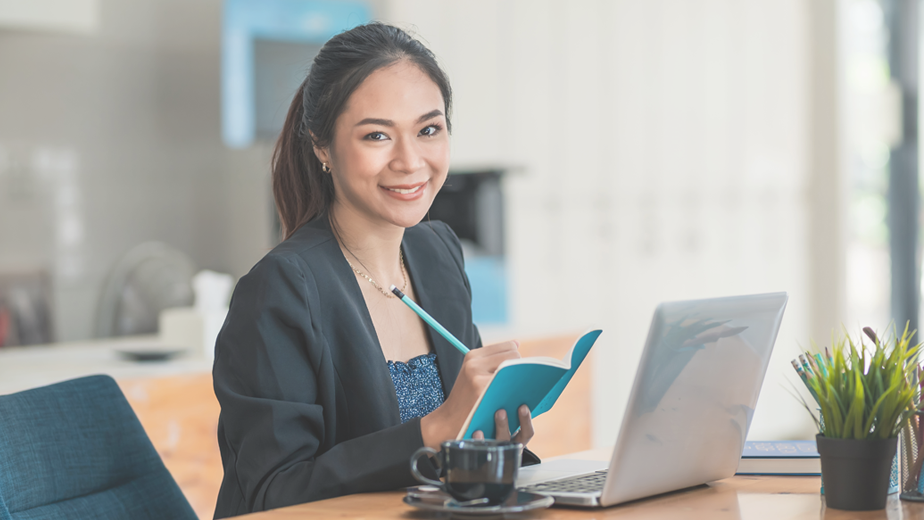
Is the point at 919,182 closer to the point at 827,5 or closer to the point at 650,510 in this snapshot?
the point at 827,5

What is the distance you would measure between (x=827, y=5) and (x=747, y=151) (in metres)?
0.92

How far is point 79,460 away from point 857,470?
37.5 inches

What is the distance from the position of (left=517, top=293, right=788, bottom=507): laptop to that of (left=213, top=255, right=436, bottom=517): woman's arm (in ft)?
0.61

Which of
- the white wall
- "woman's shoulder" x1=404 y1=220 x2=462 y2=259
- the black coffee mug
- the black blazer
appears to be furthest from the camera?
the white wall

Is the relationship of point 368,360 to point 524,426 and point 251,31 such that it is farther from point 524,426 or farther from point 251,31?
point 251,31

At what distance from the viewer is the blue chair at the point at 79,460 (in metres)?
1.21

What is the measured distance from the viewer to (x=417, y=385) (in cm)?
141

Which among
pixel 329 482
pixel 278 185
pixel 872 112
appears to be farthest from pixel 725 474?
pixel 872 112

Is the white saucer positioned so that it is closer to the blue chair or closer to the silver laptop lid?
the silver laptop lid

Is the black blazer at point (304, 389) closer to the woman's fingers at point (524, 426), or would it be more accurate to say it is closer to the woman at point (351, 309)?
the woman at point (351, 309)

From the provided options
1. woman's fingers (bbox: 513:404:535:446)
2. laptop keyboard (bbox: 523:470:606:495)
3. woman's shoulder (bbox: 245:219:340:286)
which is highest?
woman's shoulder (bbox: 245:219:340:286)

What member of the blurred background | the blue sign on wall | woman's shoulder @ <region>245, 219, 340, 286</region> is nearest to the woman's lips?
woman's shoulder @ <region>245, 219, 340, 286</region>

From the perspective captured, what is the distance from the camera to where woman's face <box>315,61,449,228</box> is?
1.36 m

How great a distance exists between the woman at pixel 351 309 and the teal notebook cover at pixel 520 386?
0.06 feet
